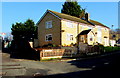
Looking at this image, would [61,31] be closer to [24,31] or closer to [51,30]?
[51,30]

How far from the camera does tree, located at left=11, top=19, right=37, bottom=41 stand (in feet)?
132

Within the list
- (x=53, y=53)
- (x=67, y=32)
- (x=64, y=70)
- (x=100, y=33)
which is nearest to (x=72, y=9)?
(x=100, y=33)

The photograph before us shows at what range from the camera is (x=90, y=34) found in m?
29.3

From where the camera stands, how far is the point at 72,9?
53.5m

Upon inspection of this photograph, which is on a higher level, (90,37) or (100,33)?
(100,33)

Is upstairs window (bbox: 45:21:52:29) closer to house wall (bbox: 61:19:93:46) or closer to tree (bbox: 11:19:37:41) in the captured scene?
house wall (bbox: 61:19:93:46)

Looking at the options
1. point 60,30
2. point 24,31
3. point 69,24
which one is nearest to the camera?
point 60,30


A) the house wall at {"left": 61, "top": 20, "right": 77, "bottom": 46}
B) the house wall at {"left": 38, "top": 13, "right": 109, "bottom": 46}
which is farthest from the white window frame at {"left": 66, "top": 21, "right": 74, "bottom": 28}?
the house wall at {"left": 61, "top": 20, "right": 77, "bottom": 46}

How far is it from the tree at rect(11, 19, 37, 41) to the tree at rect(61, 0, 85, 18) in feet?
63.0

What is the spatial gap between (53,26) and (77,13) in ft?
93.4

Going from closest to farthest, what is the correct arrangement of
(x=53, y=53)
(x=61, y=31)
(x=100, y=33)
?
1. (x=53, y=53)
2. (x=61, y=31)
3. (x=100, y=33)

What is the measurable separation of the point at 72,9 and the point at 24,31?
958 inches

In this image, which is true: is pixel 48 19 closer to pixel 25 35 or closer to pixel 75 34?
pixel 75 34

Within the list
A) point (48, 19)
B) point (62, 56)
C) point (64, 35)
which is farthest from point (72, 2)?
point (62, 56)
